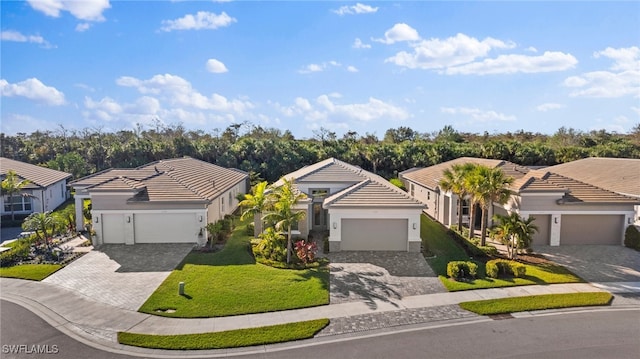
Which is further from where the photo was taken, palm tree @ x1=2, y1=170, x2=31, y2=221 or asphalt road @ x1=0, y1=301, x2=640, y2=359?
palm tree @ x1=2, y1=170, x2=31, y2=221

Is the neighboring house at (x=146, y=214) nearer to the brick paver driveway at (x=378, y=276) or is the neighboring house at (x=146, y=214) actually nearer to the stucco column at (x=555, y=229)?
the brick paver driveway at (x=378, y=276)

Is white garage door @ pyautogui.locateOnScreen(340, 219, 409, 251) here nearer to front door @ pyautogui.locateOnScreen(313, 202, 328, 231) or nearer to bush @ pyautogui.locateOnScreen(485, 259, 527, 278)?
front door @ pyautogui.locateOnScreen(313, 202, 328, 231)

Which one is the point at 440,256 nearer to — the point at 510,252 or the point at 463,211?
the point at 510,252

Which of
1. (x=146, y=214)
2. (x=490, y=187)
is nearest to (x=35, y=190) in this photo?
(x=146, y=214)

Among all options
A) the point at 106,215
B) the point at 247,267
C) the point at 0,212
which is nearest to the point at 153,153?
the point at 0,212

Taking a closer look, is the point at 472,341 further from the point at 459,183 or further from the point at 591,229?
the point at 591,229

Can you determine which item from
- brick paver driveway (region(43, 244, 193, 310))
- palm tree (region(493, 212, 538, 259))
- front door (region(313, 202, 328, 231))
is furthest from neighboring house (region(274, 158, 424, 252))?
brick paver driveway (region(43, 244, 193, 310))
